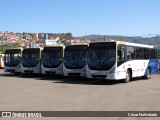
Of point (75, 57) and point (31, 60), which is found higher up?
point (75, 57)

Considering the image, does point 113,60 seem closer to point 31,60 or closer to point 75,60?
point 75,60

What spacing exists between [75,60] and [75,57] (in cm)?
20

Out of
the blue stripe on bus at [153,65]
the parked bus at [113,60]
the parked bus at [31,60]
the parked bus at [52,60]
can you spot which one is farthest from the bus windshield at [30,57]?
the blue stripe on bus at [153,65]

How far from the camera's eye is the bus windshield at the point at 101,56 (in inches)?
786

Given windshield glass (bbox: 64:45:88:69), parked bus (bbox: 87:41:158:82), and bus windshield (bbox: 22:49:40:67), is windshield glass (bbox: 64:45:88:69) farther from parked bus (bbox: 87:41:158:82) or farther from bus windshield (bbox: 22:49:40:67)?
bus windshield (bbox: 22:49:40:67)

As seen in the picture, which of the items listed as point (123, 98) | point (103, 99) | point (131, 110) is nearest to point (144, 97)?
point (123, 98)

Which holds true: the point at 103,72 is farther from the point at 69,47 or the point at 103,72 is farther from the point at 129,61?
the point at 69,47

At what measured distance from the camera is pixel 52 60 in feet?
83.1

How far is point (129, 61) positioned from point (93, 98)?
8122 millimetres

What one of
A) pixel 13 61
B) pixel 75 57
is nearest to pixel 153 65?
pixel 75 57

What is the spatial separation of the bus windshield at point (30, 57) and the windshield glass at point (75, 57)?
3797 mm

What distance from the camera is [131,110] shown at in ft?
35.1

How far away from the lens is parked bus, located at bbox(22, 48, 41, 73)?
26580 millimetres

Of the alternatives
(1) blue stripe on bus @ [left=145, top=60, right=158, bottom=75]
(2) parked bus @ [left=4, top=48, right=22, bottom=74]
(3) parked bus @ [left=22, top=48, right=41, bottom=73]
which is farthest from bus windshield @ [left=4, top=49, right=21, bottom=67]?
(1) blue stripe on bus @ [left=145, top=60, right=158, bottom=75]
